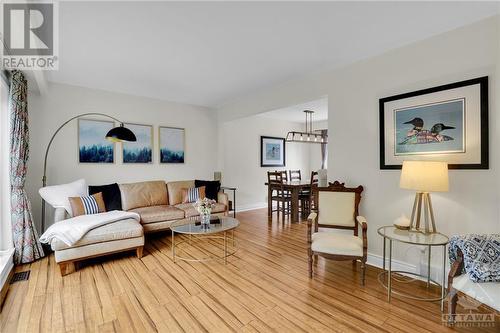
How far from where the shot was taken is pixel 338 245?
2.43m

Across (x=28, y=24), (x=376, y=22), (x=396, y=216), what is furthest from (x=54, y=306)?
(x=376, y=22)

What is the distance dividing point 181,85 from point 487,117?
13.1 ft

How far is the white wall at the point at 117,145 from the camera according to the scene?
3736mm

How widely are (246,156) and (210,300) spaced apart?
439cm

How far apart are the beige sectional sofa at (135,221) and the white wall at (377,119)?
259 cm

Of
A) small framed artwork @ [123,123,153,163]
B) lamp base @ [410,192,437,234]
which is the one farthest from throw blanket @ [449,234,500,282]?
small framed artwork @ [123,123,153,163]

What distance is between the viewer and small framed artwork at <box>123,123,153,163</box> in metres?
4.54

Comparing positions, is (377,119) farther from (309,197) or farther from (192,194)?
(192,194)

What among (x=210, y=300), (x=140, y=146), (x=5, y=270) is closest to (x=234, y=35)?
(x=210, y=300)

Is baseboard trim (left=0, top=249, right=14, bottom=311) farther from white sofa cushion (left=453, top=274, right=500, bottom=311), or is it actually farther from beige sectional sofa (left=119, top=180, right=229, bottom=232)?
white sofa cushion (left=453, top=274, right=500, bottom=311)

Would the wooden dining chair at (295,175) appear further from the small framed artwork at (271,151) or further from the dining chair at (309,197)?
the dining chair at (309,197)

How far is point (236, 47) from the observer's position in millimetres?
2723

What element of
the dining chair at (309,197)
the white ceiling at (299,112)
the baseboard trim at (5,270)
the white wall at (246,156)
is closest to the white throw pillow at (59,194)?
the baseboard trim at (5,270)

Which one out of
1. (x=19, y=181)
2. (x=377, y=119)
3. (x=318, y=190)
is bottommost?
(x=318, y=190)
